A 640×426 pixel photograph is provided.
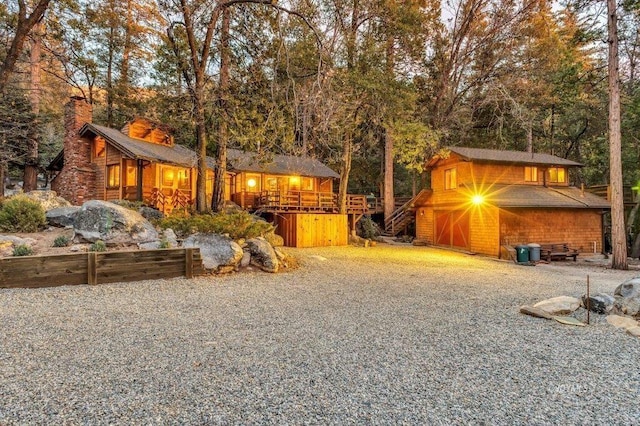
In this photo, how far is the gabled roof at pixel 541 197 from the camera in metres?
15.4

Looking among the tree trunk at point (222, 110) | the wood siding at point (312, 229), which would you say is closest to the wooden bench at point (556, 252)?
the wood siding at point (312, 229)

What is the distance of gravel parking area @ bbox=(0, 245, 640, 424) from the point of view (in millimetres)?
2885

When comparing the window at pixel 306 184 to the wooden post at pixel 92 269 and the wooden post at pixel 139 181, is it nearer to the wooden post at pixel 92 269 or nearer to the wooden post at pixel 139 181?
the wooden post at pixel 139 181

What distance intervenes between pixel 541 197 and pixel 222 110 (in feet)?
49.1

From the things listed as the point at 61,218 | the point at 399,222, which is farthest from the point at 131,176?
the point at 399,222

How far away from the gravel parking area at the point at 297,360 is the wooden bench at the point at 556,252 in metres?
9.84

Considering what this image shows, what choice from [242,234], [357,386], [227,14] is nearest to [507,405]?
[357,386]

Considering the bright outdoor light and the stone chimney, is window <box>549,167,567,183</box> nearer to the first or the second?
the bright outdoor light

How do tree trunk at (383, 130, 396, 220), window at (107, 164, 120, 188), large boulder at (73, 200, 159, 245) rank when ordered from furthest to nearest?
tree trunk at (383, 130, 396, 220) < window at (107, 164, 120, 188) < large boulder at (73, 200, 159, 245)

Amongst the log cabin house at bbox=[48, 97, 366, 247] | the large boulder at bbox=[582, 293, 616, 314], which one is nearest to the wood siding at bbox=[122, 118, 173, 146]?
the log cabin house at bbox=[48, 97, 366, 247]

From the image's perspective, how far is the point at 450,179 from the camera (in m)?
19.0

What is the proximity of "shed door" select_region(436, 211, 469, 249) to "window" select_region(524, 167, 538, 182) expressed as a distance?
13.1 feet

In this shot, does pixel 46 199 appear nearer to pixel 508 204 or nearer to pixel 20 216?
pixel 20 216

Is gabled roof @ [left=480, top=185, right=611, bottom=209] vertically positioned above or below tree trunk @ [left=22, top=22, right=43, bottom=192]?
below
